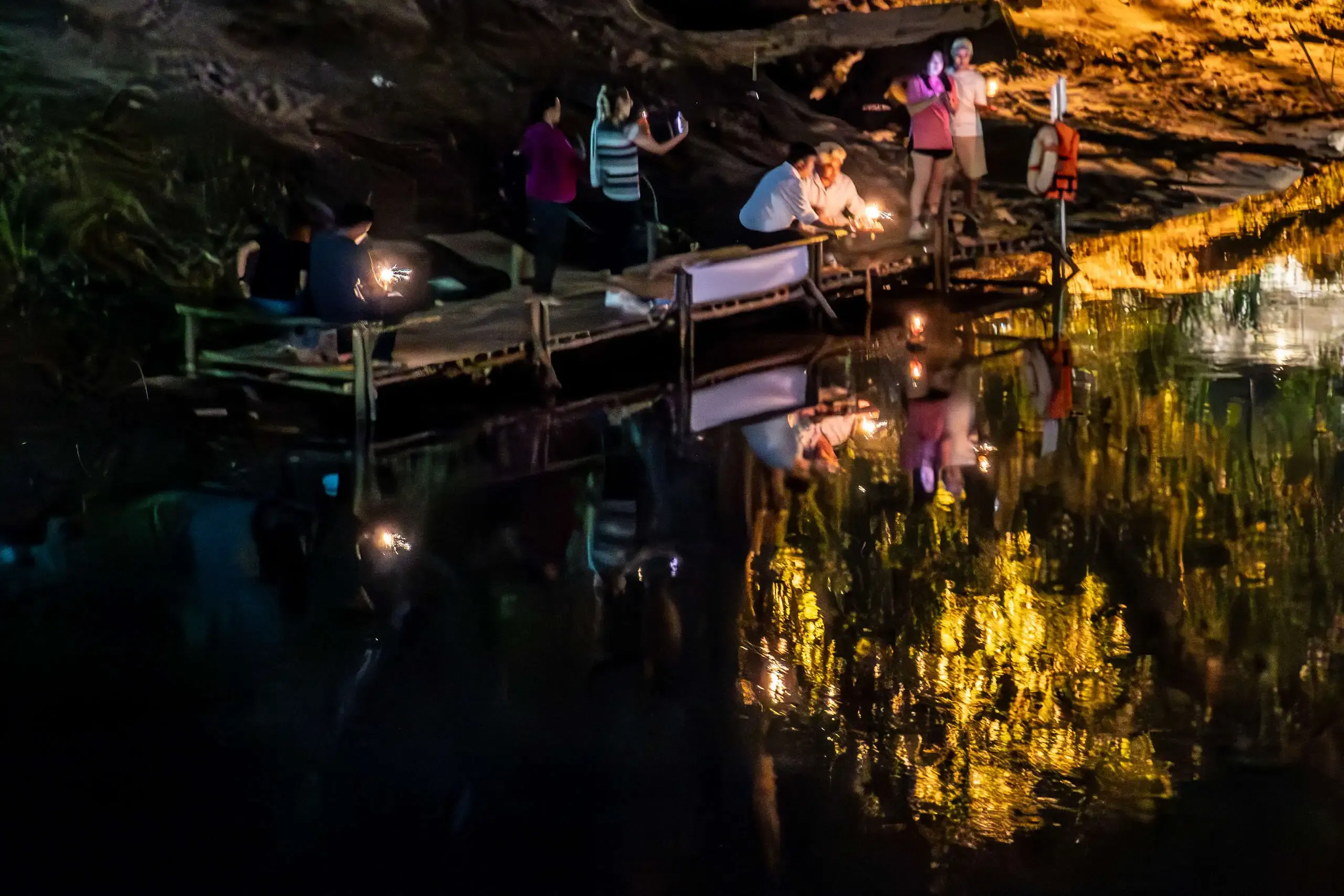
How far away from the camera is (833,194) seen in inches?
520

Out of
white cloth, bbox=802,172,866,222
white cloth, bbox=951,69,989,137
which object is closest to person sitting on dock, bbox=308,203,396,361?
white cloth, bbox=802,172,866,222

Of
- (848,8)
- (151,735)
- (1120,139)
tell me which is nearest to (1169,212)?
(1120,139)

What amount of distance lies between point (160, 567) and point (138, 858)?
2762mm

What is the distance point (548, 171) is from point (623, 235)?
1132mm

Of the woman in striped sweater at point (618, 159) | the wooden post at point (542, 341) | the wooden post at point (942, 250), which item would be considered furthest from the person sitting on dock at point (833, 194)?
the wooden post at point (542, 341)

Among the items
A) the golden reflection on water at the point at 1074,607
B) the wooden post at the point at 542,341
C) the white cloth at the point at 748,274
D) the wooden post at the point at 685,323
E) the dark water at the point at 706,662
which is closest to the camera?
the dark water at the point at 706,662

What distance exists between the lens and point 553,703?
18.6 feet

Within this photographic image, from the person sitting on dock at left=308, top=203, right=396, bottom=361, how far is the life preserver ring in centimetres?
685

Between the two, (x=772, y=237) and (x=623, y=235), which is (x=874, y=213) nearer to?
(x=772, y=237)

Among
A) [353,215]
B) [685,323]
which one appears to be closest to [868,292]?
[685,323]

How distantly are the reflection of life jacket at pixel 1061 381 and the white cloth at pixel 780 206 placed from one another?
2.24 m

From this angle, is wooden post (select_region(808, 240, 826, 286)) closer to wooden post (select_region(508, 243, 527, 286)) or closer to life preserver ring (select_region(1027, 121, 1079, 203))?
wooden post (select_region(508, 243, 527, 286))

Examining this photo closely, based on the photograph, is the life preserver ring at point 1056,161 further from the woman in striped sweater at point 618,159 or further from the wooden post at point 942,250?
the woman in striped sweater at point 618,159

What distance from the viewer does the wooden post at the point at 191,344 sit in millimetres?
10609
